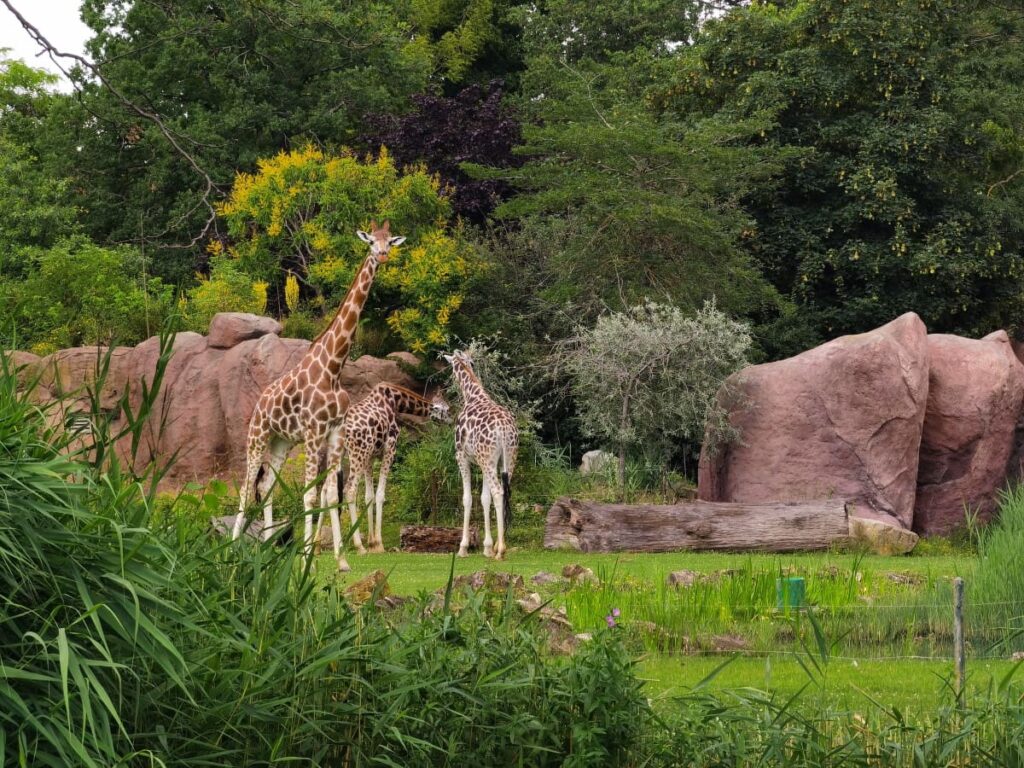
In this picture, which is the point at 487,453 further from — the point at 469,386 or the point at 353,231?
the point at 353,231

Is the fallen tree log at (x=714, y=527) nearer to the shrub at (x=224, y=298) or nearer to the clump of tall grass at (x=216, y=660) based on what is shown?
the clump of tall grass at (x=216, y=660)

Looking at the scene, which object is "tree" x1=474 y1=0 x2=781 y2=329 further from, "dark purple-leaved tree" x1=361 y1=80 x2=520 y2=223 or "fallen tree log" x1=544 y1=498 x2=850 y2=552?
"fallen tree log" x1=544 y1=498 x2=850 y2=552

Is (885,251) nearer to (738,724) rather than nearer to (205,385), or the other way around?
(205,385)

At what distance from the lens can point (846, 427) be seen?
17.7m

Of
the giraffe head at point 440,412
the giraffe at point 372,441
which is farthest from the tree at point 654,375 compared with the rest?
the giraffe at point 372,441

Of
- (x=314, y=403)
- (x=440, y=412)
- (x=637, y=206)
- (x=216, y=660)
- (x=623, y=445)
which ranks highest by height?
(x=637, y=206)

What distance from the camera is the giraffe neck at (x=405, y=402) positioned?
17266 mm

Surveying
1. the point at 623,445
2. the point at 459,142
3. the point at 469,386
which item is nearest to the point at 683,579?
the point at 469,386

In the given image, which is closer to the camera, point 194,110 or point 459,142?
point 459,142

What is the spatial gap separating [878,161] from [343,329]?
516 inches

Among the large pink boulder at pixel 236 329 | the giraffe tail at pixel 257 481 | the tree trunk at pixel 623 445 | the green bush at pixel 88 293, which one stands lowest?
the giraffe tail at pixel 257 481

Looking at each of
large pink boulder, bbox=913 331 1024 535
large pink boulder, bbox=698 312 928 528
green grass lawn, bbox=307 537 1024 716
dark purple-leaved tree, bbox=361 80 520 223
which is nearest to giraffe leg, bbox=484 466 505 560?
green grass lawn, bbox=307 537 1024 716

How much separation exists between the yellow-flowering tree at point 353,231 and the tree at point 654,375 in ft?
14.9

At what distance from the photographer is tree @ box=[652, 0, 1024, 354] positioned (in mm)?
24047
